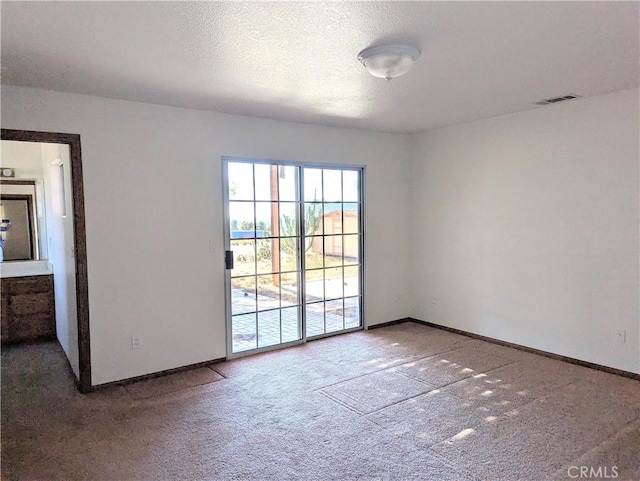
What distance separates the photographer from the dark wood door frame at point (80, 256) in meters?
3.63

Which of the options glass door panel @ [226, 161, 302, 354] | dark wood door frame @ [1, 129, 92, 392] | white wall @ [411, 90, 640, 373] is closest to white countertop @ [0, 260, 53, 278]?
dark wood door frame @ [1, 129, 92, 392]

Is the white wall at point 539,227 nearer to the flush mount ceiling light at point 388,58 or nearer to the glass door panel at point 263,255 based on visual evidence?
the glass door panel at point 263,255

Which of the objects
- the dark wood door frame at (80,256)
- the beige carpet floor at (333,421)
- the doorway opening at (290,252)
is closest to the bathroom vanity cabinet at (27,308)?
the beige carpet floor at (333,421)

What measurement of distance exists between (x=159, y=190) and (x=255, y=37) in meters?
2.06

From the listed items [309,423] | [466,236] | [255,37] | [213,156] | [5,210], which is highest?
[255,37]

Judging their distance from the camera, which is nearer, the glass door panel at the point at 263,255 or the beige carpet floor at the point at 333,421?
the beige carpet floor at the point at 333,421

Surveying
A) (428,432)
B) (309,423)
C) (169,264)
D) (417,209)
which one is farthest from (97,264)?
(417,209)

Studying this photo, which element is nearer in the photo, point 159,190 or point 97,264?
point 97,264

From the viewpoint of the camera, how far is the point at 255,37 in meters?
2.50

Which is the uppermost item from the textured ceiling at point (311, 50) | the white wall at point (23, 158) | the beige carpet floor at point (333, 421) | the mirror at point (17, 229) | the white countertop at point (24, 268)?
the textured ceiling at point (311, 50)

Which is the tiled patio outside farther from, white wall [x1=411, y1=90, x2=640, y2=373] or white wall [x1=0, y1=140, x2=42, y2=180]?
white wall [x1=0, y1=140, x2=42, y2=180]

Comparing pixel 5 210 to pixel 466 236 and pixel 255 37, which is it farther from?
pixel 466 236

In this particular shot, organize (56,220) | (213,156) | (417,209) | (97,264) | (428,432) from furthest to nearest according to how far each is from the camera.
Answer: (417,209)
(56,220)
(213,156)
(97,264)
(428,432)

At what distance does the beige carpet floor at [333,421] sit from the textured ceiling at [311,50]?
2536 mm
